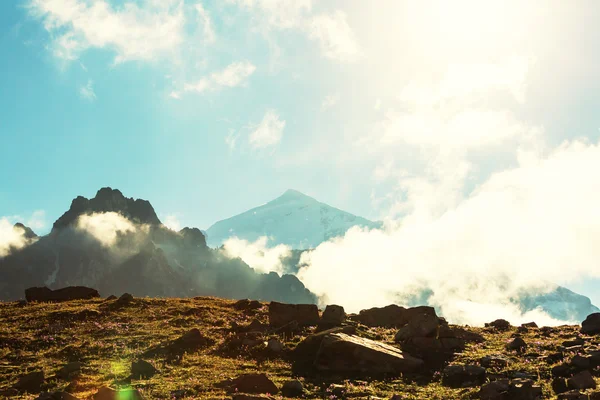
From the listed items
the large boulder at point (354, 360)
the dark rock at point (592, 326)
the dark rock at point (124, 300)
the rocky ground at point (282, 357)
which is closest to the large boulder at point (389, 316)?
the rocky ground at point (282, 357)

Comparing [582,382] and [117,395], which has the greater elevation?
[582,382]

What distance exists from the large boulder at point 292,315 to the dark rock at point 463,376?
16.1 metres

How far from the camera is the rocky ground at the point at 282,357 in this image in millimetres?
21438

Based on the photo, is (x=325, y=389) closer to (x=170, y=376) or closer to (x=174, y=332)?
(x=170, y=376)

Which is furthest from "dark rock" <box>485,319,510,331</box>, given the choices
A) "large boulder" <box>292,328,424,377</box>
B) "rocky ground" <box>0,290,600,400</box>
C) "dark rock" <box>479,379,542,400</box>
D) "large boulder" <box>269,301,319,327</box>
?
"dark rock" <box>479,379,542,400</box>

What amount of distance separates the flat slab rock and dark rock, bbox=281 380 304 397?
464 centimetres

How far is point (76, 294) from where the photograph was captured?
52.9m

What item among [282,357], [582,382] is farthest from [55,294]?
[582,382]

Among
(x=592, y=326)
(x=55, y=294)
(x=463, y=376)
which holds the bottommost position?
(x=463, y=376)

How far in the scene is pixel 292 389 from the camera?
2169 centimetres

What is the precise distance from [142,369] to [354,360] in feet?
40.5

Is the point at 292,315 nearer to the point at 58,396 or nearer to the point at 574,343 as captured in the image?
the point at 574,343

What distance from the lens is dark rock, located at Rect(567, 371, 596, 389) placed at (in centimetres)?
1927

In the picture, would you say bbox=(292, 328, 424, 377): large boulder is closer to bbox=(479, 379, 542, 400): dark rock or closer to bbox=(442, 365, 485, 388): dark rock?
bbox=(442, 365, 485, 388): dark rock
